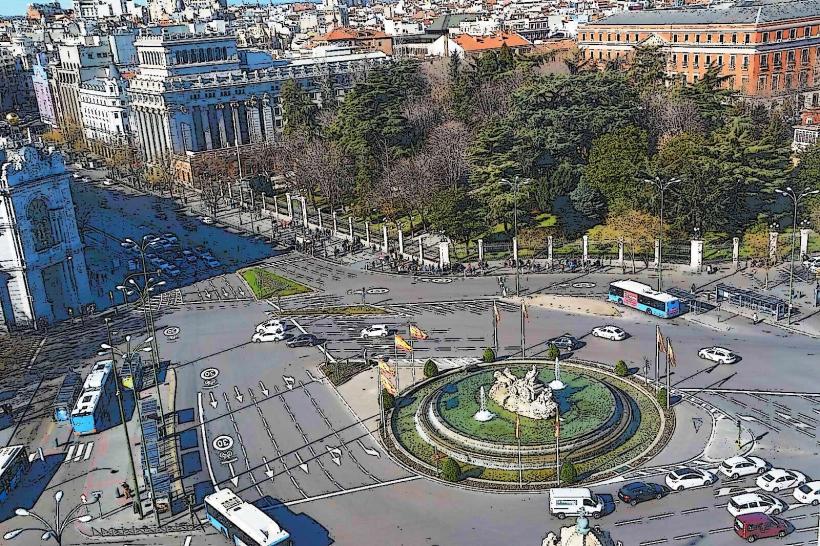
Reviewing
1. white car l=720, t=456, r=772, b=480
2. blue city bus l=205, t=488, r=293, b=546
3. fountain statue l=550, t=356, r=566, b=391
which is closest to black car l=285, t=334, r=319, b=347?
fountain statue l=550, t=356, r=566, b=391

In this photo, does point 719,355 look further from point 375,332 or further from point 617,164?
point 617,164

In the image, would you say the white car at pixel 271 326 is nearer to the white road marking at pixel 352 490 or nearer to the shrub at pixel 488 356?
the shrub at pixel 488 356

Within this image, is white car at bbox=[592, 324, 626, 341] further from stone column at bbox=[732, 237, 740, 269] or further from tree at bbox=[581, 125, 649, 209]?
tree at bbox=[581, 125, 649, 209]

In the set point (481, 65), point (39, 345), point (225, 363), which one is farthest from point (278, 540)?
point (481, 65)

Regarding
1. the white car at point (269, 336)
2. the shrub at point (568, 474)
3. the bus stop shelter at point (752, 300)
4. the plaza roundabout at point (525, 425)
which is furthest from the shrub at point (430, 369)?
the bus stop shelter at point (752, 300)

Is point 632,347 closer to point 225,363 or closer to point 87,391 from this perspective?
point 225,363
